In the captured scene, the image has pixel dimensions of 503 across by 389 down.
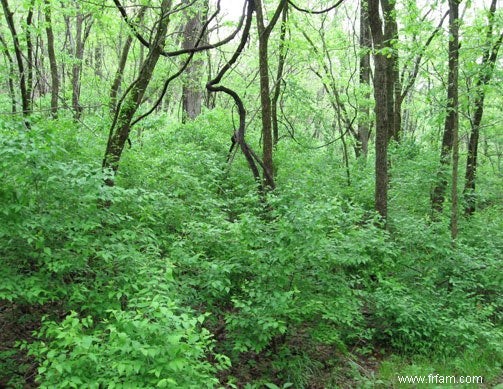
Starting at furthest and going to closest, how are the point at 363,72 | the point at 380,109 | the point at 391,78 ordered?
the point at 363,72 < the point at 391,78 < the point at 380,109

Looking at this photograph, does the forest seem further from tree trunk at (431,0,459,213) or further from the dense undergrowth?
tree trunk at (431,0,459,213)

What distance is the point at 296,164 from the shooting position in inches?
442

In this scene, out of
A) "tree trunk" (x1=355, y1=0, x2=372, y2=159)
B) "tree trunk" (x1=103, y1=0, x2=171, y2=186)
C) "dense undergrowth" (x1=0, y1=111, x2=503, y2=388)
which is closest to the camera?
"dense undergrowth" (x1=0, y1=111, x2=503, y2=388)

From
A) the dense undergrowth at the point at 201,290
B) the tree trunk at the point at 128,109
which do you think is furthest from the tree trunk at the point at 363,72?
the tree trunk at the point at 128,109

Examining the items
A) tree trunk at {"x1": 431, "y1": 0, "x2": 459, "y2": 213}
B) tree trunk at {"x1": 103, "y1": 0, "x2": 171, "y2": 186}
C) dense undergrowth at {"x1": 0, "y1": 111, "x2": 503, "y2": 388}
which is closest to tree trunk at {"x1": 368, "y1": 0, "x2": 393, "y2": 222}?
dense undergrowth at {"x1": 0, "y1": 111, "x2": 503, "y2": 388}

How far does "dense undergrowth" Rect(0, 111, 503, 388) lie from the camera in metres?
3.24

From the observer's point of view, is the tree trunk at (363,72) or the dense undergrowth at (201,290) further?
the tree trunk at (363,72)

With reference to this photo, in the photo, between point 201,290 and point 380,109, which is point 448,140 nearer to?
point 380,109

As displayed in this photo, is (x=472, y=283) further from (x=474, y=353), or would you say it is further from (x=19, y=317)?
(x=19, y=317)

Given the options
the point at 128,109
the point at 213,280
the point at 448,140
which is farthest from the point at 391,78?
the point at 213,280

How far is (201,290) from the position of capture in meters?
5.02

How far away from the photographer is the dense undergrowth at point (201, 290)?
324 cm

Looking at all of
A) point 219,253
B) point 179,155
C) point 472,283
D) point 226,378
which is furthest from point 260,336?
point 179,155

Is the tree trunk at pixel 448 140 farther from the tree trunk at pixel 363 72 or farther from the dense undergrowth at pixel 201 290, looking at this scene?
the tree trunk at pixel 363 72
